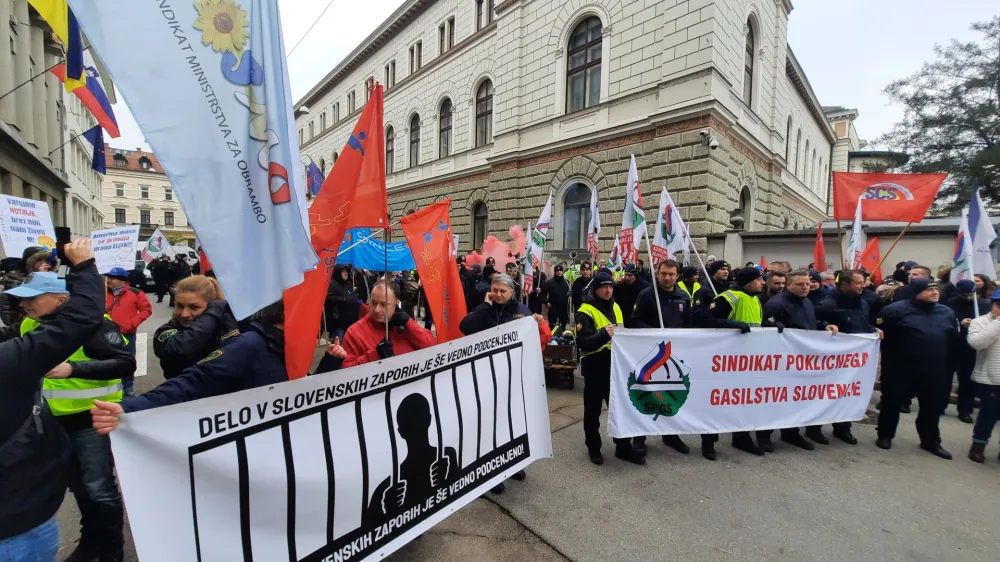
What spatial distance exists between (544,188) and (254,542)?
15.6 m

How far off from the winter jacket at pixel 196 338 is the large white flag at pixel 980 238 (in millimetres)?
7726

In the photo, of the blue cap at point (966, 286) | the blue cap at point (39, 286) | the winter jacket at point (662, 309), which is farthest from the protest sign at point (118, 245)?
the blue cap at point (966, 286)

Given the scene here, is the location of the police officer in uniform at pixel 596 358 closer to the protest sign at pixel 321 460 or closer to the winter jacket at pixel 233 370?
the protest sign at pixel 321 460

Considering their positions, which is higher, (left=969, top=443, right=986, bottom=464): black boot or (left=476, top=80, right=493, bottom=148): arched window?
(left=476, top=80, right=493, bottom=148): arched window

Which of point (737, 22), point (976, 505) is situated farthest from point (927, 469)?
point (737, 22)

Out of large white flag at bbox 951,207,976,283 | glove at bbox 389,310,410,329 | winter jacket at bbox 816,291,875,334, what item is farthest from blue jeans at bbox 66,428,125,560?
large white flag at bbox 951,207,976,283

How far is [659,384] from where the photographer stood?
3.95m

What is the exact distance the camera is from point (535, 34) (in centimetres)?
1695

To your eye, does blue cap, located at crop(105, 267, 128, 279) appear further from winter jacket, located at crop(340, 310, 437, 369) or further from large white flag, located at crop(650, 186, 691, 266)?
large white flag, located at crop(650, 186, 691, 266)

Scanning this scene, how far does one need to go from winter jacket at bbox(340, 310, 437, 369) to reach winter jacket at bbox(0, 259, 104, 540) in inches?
56.2

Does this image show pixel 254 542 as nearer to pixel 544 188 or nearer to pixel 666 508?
pixel 666 508

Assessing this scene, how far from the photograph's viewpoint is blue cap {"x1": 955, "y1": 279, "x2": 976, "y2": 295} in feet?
16.1

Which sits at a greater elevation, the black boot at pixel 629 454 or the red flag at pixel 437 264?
the red flag at pixel 437 264

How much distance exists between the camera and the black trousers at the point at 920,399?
418 centimetres
